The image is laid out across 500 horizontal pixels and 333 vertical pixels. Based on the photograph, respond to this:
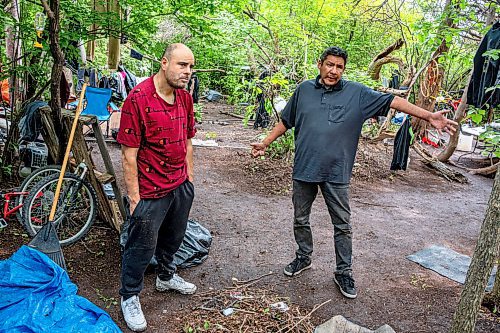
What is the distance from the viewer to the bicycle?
3789 mm

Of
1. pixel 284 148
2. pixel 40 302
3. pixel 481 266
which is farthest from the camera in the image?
pixel 284 148

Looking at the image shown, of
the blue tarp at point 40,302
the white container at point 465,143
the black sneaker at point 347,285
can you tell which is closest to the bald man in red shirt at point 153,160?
the blue tarp at point 40,302

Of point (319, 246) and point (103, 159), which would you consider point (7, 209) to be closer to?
point (103, 159)

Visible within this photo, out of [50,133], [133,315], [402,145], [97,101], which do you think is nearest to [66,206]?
[50,133]

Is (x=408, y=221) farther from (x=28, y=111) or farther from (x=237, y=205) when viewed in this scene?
(x=28, y=111)

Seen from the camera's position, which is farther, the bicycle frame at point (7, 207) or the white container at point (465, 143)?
the white container at point (465, 143)

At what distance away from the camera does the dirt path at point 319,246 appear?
3.18 metres

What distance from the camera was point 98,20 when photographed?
14.9 ft

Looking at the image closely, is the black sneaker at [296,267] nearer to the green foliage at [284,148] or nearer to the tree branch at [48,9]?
the tree branch at [48,9]

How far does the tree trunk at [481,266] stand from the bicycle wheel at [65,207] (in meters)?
3.13

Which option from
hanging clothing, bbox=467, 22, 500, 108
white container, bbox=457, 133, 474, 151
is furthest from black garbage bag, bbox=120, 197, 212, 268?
white container, bbox=457, 133, 474, 151

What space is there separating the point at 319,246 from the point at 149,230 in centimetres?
233

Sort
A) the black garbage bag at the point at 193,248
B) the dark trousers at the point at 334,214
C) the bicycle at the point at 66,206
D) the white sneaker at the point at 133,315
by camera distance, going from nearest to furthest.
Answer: the white sneaker at the point at 133,315 < the dark trousers at the point at 334,214 < the black garbage bag at the point at 193,248 < the bicycle at the point at 66,206

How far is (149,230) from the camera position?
2678mm
